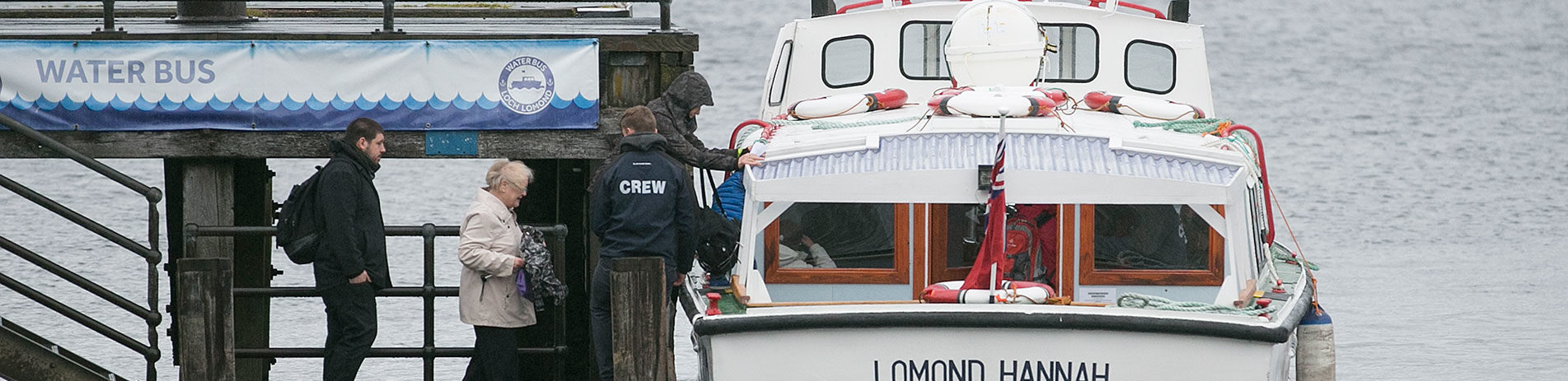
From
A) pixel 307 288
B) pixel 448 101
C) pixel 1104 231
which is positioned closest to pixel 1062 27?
pixel 1104 231

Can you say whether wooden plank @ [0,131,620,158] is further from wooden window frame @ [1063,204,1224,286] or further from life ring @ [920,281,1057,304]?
wooden window frame @ [1063,204,1224,286]

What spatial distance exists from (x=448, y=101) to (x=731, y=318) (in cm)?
256

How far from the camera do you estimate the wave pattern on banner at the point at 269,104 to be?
9.89m

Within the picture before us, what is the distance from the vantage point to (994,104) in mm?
9469

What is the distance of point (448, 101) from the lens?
33.2 ft

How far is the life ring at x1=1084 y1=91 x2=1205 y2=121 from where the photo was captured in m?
10.4

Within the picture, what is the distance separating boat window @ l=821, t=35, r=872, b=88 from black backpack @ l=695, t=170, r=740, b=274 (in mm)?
2601

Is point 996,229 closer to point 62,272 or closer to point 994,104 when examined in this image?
point 994,104

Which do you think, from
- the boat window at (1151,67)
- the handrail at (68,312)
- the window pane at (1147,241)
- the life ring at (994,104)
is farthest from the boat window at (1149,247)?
the handrail at (68,312)

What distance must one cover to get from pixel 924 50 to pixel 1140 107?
1756 mm

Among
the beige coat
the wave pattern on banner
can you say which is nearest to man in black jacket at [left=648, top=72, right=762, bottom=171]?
the wave pattern on banner

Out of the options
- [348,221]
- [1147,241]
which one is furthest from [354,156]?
[1147,241]

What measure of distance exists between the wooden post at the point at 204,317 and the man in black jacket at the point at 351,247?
0.58 meters

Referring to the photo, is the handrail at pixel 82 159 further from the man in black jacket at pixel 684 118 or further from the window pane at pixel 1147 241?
the window pane at pixel 1147 241
